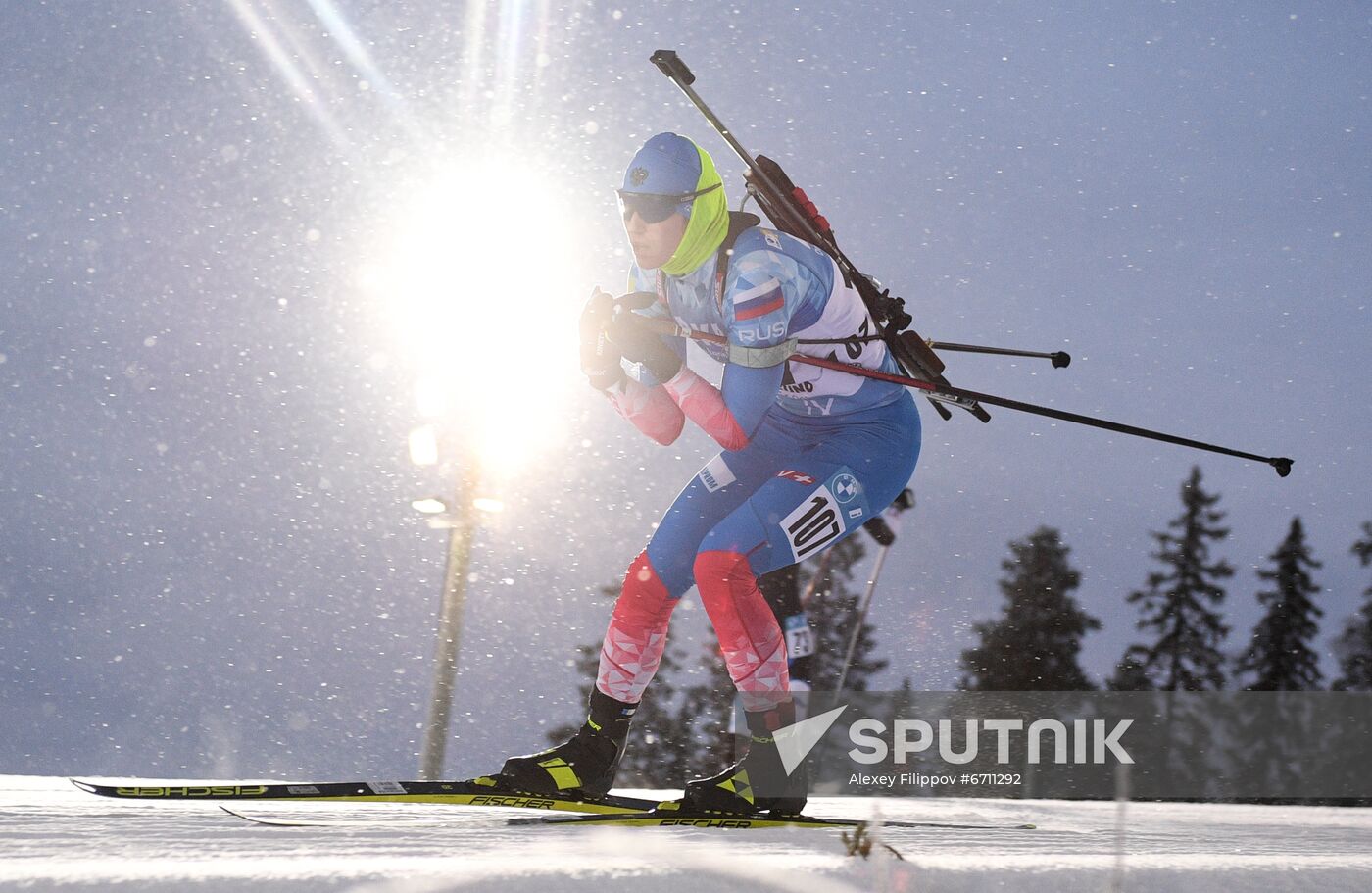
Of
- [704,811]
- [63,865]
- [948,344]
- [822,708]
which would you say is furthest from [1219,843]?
[63,865]

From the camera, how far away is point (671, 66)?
138 inches

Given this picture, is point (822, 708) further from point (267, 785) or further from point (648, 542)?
point (267, 785)

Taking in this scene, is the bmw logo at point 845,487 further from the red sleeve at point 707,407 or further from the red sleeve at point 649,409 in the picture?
the red sleeve at point 649,409

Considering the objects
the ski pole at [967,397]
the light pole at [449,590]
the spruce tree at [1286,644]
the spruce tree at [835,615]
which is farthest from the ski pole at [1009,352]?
the spruce tree at [1286,644]

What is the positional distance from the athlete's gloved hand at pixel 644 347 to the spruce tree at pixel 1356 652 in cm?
2687

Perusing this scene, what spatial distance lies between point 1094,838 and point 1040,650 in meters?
21.0

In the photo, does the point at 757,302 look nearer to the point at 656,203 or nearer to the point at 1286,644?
the point at 656,203

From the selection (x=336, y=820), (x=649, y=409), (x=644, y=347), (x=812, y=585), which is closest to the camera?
(x=336, y=820)

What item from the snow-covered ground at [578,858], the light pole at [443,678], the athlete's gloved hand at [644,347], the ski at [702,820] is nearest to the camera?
the snow-covered ground at [578,858]

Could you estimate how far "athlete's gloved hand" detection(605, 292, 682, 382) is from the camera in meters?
3.36

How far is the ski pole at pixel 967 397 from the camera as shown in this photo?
143 inches

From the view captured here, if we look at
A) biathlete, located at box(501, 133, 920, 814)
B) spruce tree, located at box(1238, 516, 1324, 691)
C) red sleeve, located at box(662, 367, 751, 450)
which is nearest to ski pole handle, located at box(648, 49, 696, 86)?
biathlete, located at box(501, 133, 920, 814)

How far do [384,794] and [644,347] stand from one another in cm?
A: 177

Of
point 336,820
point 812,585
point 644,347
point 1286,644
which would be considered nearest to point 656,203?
point 644,347
